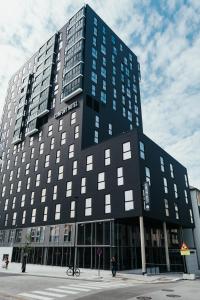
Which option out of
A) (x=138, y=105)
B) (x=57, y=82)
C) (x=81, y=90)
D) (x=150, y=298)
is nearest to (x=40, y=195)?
(x=81, y=90)

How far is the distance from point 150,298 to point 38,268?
32.1 m

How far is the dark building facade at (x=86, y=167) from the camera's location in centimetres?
3594

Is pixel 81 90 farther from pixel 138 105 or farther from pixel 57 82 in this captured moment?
pixel 138 105

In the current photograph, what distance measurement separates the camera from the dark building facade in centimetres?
3594

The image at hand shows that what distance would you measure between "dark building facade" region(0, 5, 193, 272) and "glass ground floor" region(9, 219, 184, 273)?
15 centimetres

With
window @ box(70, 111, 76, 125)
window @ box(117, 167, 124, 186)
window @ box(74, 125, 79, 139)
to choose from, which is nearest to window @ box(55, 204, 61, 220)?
window @ box(74, 125, 79, 139)

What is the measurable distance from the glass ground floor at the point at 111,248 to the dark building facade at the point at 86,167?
146 mm

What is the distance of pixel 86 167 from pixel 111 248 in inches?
551

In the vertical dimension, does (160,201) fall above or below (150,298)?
above

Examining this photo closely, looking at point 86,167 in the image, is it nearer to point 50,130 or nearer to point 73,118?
point 73,118

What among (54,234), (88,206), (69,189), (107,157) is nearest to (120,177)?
(107,157)

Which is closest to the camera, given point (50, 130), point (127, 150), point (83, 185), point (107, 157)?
point (127, 150)

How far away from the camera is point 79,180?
42.4 meters

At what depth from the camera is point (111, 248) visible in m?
33.5
